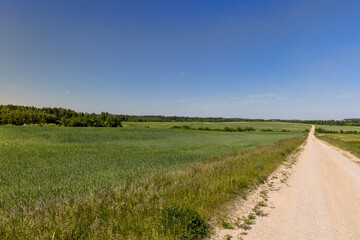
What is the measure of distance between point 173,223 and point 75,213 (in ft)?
8.99

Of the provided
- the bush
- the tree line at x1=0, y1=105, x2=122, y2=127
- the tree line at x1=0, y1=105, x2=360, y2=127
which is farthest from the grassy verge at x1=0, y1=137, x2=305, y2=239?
the tree line at x1=0, y1=105, x2=360, y2=127

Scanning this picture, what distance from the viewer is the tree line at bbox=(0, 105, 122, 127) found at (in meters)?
59.5

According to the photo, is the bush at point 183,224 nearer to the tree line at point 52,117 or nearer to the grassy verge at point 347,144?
the grassy verge at point 347,144

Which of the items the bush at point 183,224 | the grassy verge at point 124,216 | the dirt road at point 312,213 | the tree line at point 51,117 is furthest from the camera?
the tree line at point 51,117

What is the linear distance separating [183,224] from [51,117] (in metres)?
87.9

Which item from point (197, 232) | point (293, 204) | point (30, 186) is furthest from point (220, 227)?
point (30, 186)

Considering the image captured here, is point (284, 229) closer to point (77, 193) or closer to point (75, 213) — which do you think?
point (75, 213)

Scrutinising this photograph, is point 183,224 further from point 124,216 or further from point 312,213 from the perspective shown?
point 312,213

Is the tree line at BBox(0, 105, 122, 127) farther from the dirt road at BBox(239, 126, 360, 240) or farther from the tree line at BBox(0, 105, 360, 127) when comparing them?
the dirt road at BBox(239, 126, 360, 240)

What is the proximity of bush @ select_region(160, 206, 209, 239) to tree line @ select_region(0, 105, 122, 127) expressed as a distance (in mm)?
79574

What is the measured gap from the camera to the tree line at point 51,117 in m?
59.5

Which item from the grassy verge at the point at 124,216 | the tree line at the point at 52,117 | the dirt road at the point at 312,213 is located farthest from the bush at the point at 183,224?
the tree line at the point at 52,117

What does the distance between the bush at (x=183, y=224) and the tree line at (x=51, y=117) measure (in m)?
79.6

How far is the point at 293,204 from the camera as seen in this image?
20.4 ft
